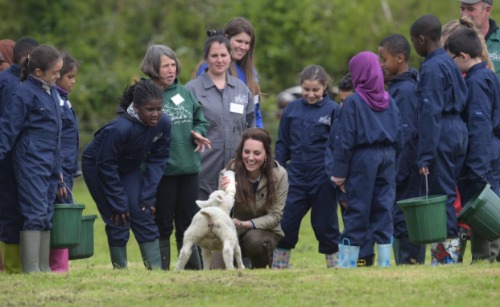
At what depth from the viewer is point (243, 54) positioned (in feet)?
40.0

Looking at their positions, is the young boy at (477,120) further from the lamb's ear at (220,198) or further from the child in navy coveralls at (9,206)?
the child in navy coveralls at (9,206)

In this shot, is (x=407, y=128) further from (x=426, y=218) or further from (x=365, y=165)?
(x=426, y=218)

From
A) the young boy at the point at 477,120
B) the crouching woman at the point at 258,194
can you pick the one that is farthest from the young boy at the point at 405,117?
the crouching woman at the point at 258,194

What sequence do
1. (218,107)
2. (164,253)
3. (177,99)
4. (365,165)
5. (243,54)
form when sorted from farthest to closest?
(243,54)
(218,107)
(164,253)
(177,99)
(365,165)

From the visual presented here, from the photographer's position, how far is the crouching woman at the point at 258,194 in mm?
10633

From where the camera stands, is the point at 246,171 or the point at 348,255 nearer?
the point at 348,255

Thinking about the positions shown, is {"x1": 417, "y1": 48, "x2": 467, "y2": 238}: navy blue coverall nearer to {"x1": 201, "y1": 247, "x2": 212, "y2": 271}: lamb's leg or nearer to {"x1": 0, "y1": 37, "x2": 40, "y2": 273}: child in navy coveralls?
{"x1": 201, "y1": 247, "x2": 212, "y2": 271}: lamb's leg

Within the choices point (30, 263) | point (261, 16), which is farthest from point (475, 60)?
point (261, 16)

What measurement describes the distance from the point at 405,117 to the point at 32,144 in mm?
3380

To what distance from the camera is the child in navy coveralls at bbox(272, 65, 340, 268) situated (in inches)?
446

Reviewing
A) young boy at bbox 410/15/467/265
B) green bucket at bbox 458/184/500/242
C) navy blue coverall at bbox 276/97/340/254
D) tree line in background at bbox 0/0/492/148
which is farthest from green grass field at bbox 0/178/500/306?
tree line in background at bbox 0/0/492/148

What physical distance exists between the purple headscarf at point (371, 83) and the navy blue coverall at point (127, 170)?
5.70 feet

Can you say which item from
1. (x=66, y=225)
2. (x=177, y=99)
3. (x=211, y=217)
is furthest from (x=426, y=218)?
(x=66, y=225)

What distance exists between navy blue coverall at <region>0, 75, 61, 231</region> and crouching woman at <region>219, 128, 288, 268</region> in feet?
5.22
